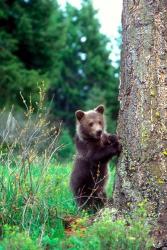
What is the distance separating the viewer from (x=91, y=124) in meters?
9.61

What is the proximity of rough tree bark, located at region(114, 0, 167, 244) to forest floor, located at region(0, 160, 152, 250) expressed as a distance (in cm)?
29

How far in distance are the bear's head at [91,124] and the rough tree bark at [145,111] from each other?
196 centimetres

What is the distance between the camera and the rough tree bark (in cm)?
687

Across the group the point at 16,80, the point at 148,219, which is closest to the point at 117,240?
the point at 148,219

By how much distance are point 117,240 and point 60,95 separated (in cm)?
4833

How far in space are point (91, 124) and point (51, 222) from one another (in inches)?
92.6

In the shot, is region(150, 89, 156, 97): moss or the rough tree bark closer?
the rough tree bark

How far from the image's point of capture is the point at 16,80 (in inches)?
1202

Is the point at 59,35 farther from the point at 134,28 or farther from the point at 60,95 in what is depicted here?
the point at 134,28

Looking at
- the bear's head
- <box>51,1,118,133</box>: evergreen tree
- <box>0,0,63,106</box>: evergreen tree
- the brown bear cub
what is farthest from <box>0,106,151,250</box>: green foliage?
<box>51,1,118,133</box>: evergreen tree

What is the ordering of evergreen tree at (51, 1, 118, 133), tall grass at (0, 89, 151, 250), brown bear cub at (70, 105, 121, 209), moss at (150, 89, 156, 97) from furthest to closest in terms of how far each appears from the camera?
evergreen tree at (51, 1, 118, 133) → brown bear cub at (70, 105, 121, 209) → moss at (150, 89, 156, 97) → tall grass at (0, 89, 151, 250)

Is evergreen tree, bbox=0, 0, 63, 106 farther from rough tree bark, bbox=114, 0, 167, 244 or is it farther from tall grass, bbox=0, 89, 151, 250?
rough tree bark, bbox=114, 0, 167, 244

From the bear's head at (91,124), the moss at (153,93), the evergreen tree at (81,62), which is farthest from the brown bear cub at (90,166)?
the evergreen tree at (81,62)

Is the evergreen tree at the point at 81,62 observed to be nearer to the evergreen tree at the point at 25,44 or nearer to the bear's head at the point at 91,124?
the evergreen tree at the point at 25,44
